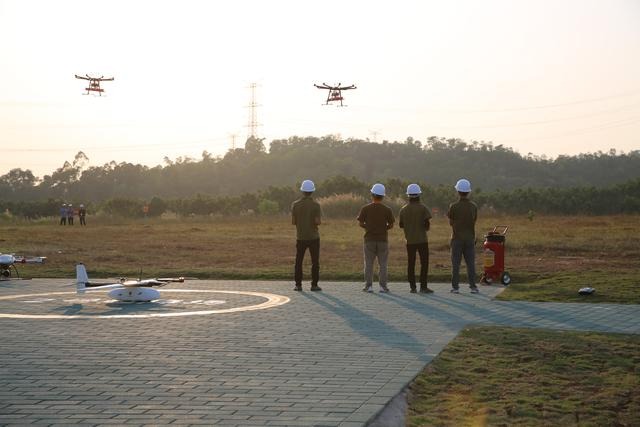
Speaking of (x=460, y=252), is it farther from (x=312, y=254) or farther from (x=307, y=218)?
(x=307, y=218)

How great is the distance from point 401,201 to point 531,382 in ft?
194

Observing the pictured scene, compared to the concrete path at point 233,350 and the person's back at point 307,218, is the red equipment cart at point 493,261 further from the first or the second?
the person's back at point 307,218

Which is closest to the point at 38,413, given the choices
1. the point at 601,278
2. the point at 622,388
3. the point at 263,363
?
the point at 263,363

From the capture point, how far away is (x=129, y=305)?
53.0 feet

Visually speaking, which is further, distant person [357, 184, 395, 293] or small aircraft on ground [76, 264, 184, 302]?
distant person [357, 184, 395, 293]

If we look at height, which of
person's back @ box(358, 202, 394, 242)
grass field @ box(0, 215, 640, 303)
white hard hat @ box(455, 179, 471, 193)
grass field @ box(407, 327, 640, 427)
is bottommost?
grass field @ box(407, 327, 640, 427)

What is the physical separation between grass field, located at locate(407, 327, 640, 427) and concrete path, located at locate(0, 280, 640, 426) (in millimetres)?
343

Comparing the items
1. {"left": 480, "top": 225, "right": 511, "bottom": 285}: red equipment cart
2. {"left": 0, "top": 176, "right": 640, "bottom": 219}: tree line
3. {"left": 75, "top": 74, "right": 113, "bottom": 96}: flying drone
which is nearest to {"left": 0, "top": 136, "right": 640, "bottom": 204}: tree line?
{"left": 0, "top": 176, "right": 640, "bottom": 219}: tree line

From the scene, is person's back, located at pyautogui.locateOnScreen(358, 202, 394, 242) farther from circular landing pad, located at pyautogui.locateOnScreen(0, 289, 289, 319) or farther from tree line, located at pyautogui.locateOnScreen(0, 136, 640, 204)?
tree line, located at pyautogui.locateOnScreen(0, 136, 640, 204)

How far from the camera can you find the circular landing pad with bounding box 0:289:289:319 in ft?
48.3

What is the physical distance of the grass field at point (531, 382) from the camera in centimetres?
788

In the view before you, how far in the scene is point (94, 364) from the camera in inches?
395

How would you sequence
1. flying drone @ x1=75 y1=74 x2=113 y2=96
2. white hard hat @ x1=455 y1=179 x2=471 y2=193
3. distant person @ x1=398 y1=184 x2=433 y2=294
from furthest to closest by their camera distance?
flying drone @ x1=75 y1=74 x2=113 y2=96
white hard hat @ x1=455 y1=179 x2=471 y2=193
distant person @ x1=398 y1=184 x2=433 y2=294

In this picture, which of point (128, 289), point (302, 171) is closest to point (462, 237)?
point (128, 289)
